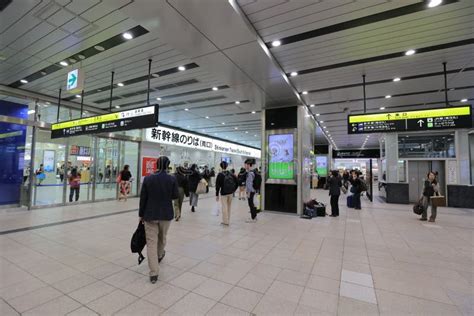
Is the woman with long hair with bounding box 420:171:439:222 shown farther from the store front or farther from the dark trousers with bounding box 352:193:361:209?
the store front

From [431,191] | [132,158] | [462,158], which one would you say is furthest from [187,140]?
[462,158]

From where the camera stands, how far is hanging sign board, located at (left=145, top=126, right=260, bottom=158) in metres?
11.5

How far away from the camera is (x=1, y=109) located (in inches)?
279

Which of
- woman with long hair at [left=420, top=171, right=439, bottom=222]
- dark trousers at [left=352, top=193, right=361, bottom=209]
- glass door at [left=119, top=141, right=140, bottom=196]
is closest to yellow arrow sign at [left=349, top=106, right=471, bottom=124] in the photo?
woman with long hair at [left=420, top=171, right=439, bottom=222]

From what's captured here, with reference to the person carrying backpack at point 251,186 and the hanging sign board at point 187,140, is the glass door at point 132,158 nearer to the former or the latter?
the hanging sign board at point 187,140

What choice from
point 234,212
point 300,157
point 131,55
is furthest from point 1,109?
point 300,157

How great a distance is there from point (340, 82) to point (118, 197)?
9.86 meters

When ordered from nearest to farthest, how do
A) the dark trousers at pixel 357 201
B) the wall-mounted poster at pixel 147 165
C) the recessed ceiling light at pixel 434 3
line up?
the recessed ceiling light at pixel 434 3, the dark trousers at pixel 357 201, the wall-mounted poster at pixel 147 165

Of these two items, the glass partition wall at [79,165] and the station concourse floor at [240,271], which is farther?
the glass partition wall at [79,165]

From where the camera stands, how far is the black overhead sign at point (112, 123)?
5.08 meters

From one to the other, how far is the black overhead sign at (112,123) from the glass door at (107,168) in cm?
259

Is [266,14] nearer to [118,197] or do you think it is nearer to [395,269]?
[395,269]

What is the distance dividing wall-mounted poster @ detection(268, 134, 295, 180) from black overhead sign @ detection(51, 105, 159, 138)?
13.5ft

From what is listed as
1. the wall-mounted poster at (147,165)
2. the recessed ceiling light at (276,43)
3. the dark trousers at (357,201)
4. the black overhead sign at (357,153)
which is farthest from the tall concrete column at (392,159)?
the black overhead sign at (357,153)
